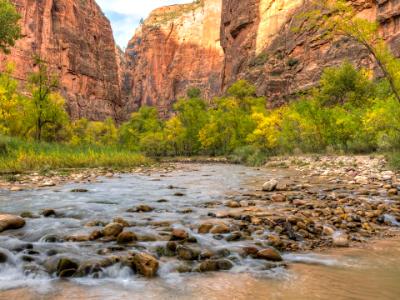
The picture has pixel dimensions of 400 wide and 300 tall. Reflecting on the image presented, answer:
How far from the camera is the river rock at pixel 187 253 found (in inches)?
159

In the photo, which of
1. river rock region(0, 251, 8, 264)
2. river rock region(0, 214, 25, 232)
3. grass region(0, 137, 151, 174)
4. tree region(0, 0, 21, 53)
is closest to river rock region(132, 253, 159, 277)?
river rock region(0, 251, 8, 264)

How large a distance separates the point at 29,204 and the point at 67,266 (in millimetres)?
4877

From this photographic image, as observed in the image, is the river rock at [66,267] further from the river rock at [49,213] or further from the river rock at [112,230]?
the river rock at [49,213]

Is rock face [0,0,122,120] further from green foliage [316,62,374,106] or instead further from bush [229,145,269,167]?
green foliage [316,62,374,106]

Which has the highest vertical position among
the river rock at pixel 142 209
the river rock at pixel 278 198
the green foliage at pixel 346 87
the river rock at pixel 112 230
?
the green foliage at pixel 346 87

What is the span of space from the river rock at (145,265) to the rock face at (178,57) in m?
102

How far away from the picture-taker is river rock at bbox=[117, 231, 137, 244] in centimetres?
460

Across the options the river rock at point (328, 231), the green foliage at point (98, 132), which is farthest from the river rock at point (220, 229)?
the green foliage at point (98, 132)

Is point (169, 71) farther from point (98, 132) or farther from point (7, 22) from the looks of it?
point (7, 22)

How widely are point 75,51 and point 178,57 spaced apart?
3457cm

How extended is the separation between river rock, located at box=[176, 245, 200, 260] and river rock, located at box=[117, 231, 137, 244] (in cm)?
83

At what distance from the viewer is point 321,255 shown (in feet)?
14.1

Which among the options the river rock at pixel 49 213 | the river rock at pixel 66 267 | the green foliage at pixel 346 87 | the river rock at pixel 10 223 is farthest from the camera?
the green foliage at pixel 346 87

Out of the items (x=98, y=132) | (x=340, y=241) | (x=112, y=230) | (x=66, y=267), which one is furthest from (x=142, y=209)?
(x=98, y=132)
